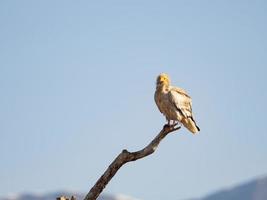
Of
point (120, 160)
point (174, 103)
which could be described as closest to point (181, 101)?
point (174, 103)

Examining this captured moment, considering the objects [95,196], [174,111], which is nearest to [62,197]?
[95,196]

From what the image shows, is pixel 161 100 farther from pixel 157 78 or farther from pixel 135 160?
pixel 135 160

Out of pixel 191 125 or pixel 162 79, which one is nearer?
pixel 191 125

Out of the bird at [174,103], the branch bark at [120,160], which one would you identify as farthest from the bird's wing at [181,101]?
the branch bark at [120,160]

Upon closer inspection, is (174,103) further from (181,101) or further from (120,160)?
(120,160)

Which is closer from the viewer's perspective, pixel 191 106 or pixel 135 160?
pixel 135 160

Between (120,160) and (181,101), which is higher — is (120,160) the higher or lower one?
the lower one

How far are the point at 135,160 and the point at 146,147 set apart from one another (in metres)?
0.44

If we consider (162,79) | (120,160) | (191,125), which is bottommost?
(120,160)

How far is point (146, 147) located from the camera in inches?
976

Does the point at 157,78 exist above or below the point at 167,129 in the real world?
above

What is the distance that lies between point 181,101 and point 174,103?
1.02 feet

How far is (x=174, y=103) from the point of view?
27.7 m

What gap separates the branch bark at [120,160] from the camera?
81.0 ft
